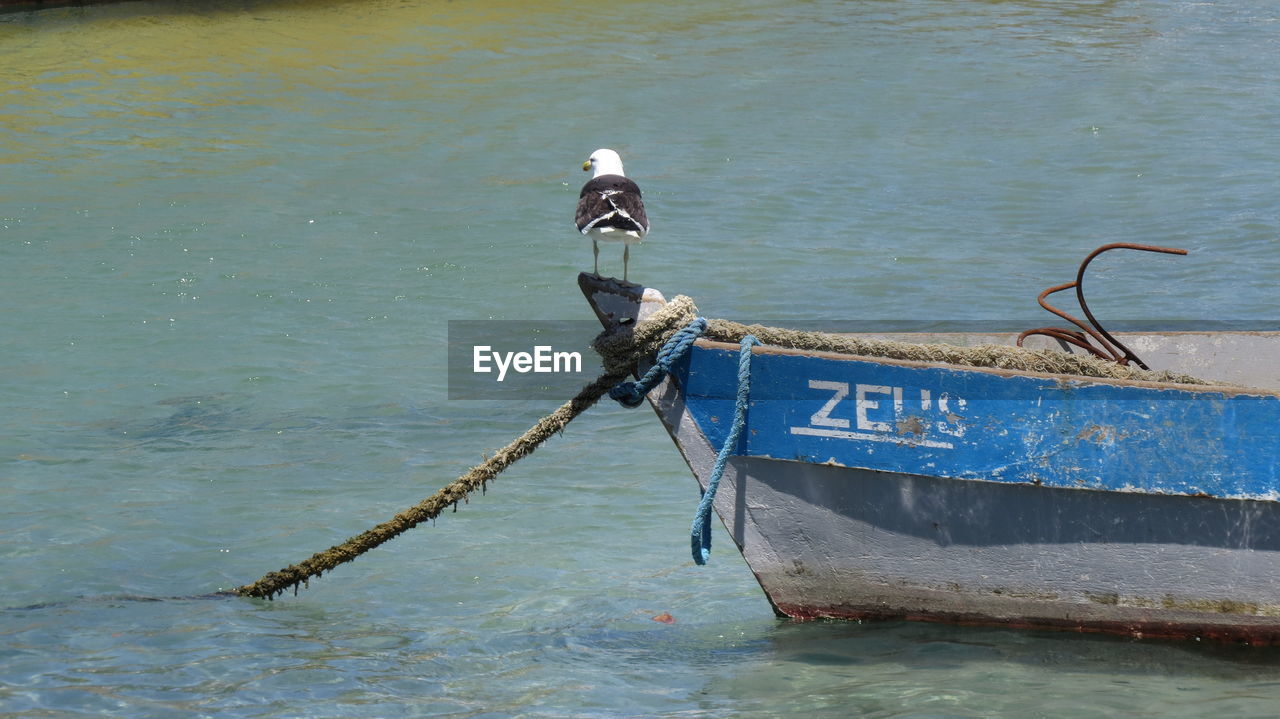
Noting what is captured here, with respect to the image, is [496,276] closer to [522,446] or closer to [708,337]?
[522,446]

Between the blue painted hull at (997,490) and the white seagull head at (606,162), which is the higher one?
the white seagull head at (606,162)

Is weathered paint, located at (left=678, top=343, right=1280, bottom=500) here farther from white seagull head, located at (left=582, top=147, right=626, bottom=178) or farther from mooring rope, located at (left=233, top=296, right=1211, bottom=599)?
white seagull head, located at (left=582, top=147, right=626, bottom=178)

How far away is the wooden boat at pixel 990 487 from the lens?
15.0 feet

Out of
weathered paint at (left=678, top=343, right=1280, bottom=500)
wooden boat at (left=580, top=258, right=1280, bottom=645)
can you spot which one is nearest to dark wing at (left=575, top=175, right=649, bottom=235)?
wooden boat at (left=580, top=258, right=1280, bottom=645)

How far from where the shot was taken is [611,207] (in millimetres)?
4520

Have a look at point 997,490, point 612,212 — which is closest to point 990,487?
point 997,490

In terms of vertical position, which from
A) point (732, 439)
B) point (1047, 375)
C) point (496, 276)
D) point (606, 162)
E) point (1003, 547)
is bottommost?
point (1003, 547)

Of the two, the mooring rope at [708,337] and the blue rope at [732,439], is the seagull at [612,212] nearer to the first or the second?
the mooring rope at [708,337]

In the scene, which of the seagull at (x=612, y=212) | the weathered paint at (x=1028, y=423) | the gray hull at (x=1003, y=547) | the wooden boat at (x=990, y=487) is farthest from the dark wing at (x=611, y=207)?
the gray hull at (x=1003, y=547)

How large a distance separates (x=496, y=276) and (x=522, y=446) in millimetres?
7026

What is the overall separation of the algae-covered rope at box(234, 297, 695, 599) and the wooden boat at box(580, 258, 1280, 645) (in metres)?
0.09

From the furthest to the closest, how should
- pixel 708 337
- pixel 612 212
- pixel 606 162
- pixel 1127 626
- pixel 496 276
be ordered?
pixel 496 276 → pixel 606 162 → pixel 1127 626 → pixel 708 337 → pixel 612 212

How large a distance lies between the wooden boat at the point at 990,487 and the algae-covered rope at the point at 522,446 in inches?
3.4

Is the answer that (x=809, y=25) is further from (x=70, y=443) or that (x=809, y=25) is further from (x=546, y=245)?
(x=70, y=443)
